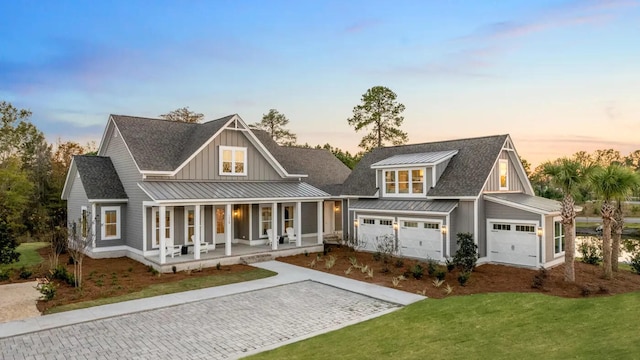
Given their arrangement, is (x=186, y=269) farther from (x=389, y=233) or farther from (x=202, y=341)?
(x=389, y=233)

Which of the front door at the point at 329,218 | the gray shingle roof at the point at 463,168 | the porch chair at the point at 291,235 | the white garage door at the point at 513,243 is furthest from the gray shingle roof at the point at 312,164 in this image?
the white garage door at the point at 513,243

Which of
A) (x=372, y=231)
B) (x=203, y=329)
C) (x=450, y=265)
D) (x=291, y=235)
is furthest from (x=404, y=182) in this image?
(x=203, y=329)

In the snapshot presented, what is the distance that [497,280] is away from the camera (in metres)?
13.9

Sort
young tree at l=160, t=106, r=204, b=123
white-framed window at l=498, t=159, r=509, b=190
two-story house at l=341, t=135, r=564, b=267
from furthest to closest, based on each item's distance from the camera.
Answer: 1. young tree at l=160, t=106, r=204, b=123
2. white-framed window at l=498, t=159, r=509, b=190
3. two-story house at l=341, t=135, r=564, b=267

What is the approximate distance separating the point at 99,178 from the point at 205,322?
1394 centimetres

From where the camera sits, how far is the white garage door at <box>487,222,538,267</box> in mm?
15730

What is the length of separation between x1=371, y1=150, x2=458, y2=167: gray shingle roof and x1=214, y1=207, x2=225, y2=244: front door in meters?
9.26

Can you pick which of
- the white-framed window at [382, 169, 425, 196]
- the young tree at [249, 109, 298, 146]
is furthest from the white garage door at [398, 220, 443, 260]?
the young tree at [249, 109, 298, 146]

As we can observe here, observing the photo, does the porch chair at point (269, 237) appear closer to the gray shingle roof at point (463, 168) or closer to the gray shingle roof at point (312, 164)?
the gray shingle roof at point (463, 168)

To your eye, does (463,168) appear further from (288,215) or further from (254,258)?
(254,258)

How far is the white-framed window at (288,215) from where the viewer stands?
2286 centimetres

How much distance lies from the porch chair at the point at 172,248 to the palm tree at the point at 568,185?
646 inches

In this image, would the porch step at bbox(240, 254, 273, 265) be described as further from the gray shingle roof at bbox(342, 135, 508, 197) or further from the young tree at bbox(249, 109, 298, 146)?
the young tree at bbox(249, 109, 298, 146)

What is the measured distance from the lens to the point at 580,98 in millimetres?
21250
